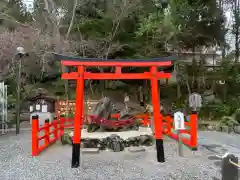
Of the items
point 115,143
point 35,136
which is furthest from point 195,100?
point 35,136

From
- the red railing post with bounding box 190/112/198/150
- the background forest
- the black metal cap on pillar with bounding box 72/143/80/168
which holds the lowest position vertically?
the black metal cap on pillar with bounding box 72/143/80/168

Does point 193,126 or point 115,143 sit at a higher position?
point 193,126

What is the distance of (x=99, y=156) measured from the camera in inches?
220

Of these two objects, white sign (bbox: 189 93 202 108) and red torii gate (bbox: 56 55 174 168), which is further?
white sign (bbox: 189 93 202 108)

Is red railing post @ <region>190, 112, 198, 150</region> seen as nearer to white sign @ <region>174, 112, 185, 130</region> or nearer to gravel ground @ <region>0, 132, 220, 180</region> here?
gravel ground @ <region>0, 132, 220, 180</region>

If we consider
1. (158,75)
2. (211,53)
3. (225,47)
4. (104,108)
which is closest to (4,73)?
(104,108)

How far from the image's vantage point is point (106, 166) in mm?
4816

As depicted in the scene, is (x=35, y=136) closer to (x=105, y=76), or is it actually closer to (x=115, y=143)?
(x=115, y=143)

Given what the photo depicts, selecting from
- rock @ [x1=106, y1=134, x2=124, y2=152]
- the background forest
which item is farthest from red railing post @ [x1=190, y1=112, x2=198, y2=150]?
the background forest

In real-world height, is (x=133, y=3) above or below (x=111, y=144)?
above

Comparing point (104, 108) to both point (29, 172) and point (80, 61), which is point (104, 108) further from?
point (29, 172)

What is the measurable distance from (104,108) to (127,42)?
9230mm

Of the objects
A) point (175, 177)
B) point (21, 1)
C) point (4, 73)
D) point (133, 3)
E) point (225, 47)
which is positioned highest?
point (21, 1)

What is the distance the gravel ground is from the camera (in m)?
4.24
